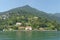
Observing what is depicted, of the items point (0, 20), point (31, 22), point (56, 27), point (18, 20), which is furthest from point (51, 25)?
point (0, 20)

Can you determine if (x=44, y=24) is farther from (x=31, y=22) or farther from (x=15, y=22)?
(x=15, y=22)

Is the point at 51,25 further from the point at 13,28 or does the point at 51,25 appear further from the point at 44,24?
the point at 13,28

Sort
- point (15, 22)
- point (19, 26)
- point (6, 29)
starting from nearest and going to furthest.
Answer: point (6, 29), point (19, 26), point (15, 22)

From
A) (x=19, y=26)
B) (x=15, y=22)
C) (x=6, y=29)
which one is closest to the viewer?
(x=6, y=29)

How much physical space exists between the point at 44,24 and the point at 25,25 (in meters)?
7.24

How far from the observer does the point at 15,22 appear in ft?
286

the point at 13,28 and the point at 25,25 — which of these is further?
the point at 25,25

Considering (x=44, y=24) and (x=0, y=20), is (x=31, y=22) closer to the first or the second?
(x=44, y=24)

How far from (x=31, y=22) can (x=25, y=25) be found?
197 inches

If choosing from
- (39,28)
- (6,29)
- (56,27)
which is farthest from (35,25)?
(6,29)

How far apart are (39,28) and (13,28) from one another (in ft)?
33.4

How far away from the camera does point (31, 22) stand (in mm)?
87500

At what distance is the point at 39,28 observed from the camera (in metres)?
82.3

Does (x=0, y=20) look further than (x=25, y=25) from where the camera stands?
Yes
